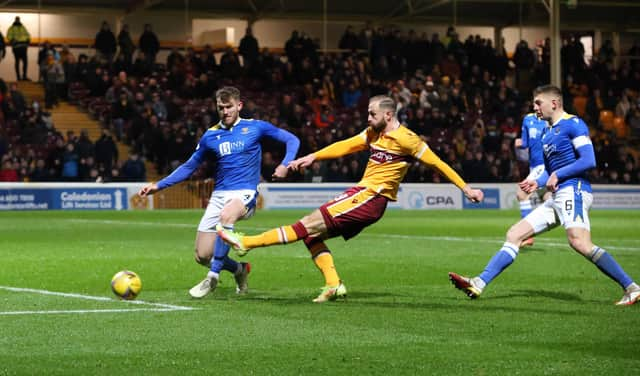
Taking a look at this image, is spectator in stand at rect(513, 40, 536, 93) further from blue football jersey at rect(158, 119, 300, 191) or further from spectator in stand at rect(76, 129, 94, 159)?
blue football jersey at rect(158, 119, 300, 191)

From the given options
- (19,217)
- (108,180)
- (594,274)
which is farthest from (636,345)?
(108,180)

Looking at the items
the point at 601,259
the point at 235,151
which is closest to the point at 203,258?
the point at 235,151

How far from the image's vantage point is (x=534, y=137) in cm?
1819

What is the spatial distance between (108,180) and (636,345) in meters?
29.5

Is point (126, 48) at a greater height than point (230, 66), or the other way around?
point (126, 48)

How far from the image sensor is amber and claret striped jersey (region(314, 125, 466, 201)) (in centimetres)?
1183

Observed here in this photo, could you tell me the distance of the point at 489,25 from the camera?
5525 cm

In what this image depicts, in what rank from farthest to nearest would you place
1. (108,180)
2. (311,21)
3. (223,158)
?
(311,21) → (108,180) → (223,158)

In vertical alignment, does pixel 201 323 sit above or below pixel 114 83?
below

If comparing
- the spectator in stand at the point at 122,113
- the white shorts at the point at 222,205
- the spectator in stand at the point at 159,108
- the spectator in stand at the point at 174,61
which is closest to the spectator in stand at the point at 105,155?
the spectator in stand at the point at 122,113

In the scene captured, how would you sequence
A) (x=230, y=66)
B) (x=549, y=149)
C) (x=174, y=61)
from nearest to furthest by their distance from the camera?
(x=549, y=149) → (x=174, y=61) → (x=230, y=66)

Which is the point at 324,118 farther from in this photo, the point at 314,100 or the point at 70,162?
the point at 70,162

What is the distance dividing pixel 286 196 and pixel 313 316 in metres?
27.6

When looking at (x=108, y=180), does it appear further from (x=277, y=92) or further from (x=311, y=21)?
(x=311, y=21)
